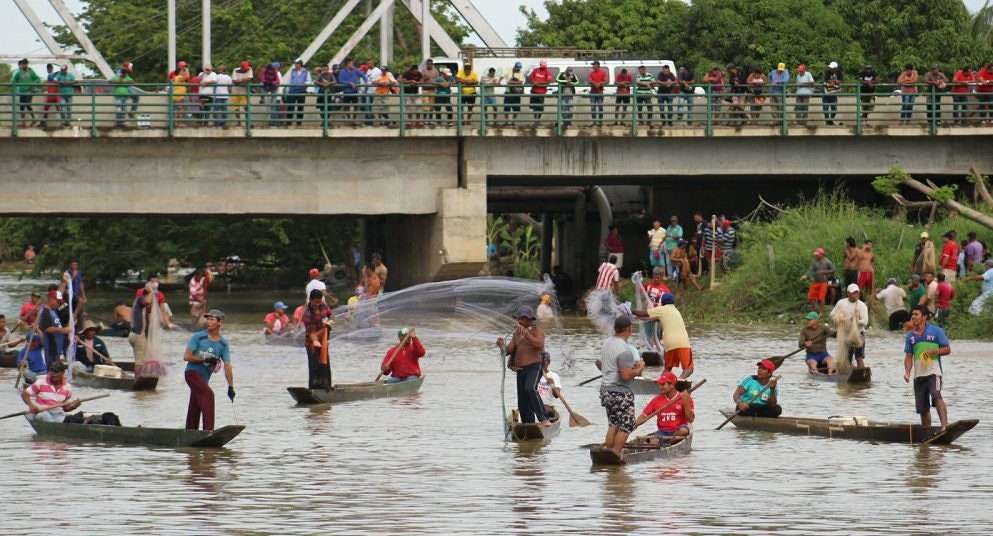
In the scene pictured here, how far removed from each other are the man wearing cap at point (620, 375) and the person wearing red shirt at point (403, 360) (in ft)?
27.3

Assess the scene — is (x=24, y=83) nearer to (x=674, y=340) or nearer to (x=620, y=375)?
(x=674, y=340)

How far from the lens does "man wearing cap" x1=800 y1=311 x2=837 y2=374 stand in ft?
93.1

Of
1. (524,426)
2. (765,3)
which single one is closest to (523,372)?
(524,426)

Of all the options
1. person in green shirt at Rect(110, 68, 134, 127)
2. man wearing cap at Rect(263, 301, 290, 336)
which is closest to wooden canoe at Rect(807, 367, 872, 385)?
man wearing cap at Rect(263, 301, 290, 336)

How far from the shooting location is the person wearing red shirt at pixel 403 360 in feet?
89.4

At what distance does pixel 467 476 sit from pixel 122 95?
26.4 meters

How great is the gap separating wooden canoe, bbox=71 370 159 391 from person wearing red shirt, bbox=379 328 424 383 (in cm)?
386

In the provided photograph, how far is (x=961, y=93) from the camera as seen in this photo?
46.5 meters

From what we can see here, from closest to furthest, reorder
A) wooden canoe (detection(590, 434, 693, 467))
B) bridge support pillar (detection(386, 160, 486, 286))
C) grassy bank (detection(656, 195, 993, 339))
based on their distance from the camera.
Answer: wooden canoe (detection(590, 434, 693, 467)), grassy bank (detection(656, 195, 993, 339)), bridge support pillar (detection(386, 160, 486, 286))

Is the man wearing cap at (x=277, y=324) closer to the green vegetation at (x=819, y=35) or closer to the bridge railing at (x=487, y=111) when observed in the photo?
the bridge railing at (x=487, y=111)

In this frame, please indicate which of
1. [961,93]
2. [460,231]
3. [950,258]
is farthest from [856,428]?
[961,93]

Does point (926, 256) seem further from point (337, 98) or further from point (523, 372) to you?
point (523, 372)

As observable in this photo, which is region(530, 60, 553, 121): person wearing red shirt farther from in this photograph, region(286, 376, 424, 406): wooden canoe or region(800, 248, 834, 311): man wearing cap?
region(286, 376, 424, 406): wooden canoe

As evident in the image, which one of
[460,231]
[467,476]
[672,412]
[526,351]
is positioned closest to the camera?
[467,476]
